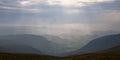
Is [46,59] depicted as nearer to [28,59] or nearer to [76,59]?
[28,59]

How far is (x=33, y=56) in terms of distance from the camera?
312ft

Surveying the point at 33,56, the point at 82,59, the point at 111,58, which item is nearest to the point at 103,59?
the point at 111,58

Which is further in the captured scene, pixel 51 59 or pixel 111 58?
pixel 51 59

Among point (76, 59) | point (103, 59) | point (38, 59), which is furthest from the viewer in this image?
point (38, 59)

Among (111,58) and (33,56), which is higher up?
(33,56)

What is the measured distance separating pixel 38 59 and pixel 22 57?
24.1 ft

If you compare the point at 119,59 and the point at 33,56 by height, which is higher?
the point at 33,56

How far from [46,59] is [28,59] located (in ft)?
22.8

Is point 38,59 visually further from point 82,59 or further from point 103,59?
point 103,59

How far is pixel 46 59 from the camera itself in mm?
92562

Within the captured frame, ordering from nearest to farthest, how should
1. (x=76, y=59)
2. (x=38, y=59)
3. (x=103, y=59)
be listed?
(x=103, y=59) < (x=76, y=59) < (x=38, y=59)

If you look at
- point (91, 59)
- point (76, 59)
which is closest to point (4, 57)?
point (76, 59)

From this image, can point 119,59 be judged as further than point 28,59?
No

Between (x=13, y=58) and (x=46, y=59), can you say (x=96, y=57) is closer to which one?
(x=46, y=59)
